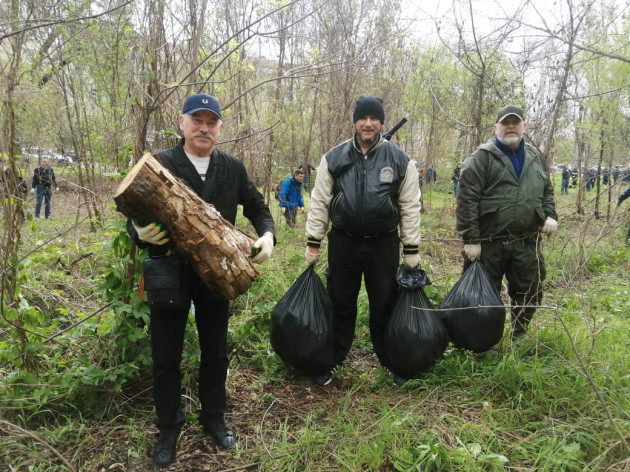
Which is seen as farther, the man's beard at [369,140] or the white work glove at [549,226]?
the white work glove at [549,226]

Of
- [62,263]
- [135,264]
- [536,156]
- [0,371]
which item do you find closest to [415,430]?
[135,264]

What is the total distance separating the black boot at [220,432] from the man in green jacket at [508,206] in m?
2.10

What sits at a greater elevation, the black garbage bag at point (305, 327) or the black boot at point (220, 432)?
the black garbage bag at point (305, 327)

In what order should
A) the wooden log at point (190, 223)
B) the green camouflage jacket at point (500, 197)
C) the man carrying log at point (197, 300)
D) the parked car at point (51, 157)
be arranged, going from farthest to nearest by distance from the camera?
the parked car at point (51, 157) → the green camouflage jacket at point (500, 197) → the man carrying log at point (197, 300) → the wooden log at point (190, 223)

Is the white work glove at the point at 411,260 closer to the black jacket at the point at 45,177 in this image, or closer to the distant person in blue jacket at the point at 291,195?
the black jacket at the point at 45,177

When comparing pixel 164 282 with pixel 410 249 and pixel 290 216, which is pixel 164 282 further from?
pixel 290 216

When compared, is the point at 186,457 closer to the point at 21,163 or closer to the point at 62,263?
the point at 21,163

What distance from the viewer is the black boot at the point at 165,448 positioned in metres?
2.09

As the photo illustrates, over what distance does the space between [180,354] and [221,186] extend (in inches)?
36.5

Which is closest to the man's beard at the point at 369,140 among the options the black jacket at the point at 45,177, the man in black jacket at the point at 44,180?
the man in black jacket at the point at 44,180

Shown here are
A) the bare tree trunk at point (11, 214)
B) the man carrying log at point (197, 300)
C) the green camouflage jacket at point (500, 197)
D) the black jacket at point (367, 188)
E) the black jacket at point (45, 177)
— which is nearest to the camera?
the man carrying log at point (197, 300)

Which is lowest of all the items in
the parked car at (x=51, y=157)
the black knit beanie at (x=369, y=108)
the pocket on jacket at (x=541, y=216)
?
the pocket on jacket at (x=541, y=216)

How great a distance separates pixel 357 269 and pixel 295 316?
55 cm

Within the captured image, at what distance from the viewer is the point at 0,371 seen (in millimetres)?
2664
